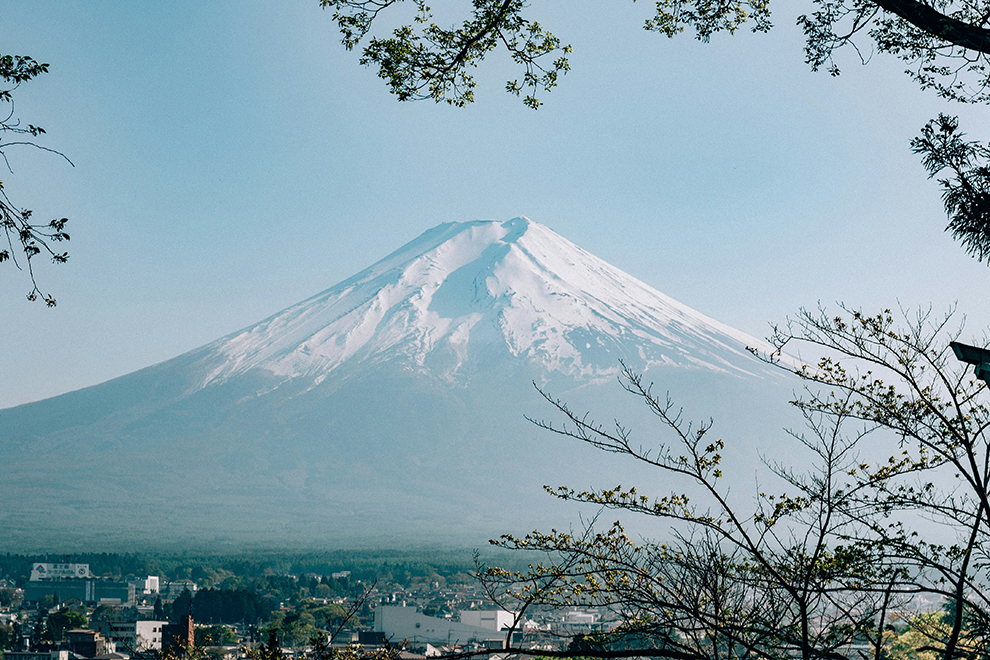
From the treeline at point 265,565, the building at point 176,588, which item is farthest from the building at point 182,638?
the treeline at point 265,565

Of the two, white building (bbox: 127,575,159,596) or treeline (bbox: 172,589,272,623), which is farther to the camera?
white building (bbox: 127,575,159,596)

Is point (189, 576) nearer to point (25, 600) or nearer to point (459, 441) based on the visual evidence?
point (25, 600)

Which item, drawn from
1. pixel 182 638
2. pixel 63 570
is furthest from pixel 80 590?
pixel 182 638

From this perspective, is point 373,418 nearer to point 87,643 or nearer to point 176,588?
point 176,588

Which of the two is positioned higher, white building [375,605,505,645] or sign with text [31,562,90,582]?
sign with text [31,562,90,582]

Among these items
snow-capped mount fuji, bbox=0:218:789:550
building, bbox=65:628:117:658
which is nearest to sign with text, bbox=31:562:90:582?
snow-capped mount fuji, bbox=0:218:789:550

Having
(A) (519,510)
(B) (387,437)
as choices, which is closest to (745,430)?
(A) (519,510)

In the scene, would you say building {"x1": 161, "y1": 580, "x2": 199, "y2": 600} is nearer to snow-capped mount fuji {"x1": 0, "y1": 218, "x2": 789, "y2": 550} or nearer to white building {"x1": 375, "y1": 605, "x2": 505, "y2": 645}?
white building {"x1": 375, "y1": 605, "x2": 505, "y2": 645}
